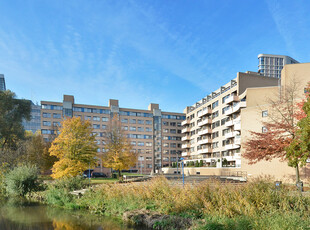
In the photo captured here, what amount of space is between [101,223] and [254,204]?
916 cm

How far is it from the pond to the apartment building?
69525 mm

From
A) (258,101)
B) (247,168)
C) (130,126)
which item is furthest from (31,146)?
(130,126)

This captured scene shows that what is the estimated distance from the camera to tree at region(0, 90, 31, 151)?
42344 mm

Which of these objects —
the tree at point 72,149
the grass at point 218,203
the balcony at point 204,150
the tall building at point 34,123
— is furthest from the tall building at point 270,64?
the grass at point 218,203

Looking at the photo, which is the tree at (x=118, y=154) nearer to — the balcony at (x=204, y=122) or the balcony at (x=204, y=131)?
the balcony at (x=204, y=131)

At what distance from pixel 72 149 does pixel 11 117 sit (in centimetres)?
2010

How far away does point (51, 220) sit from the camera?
17.3 m

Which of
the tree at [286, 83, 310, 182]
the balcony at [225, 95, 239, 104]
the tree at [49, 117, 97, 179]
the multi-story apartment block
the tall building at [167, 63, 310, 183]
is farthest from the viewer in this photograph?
the balcony at [225, 95, 239, 104]

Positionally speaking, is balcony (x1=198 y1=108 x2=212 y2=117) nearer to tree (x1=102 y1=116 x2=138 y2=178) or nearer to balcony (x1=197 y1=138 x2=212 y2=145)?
balcony (x1=197 y1=138 x2=212 y2=145)

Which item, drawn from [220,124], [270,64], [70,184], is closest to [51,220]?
[70,184]

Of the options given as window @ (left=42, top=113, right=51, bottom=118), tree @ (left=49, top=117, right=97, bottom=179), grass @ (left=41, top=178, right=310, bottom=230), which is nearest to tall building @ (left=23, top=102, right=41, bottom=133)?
window @ (left=42, top=113, right=51, bottom=118)

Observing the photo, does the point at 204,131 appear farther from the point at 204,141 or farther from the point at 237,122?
the point at 237,122

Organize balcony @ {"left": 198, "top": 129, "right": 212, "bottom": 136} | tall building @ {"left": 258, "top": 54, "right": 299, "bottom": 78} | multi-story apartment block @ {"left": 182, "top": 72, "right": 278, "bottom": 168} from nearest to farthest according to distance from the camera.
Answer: multi-story apartment block @ {"left": 182, "top": 72, "right": 278, "bottom": 168} → balcony @ {"left": 198, "top": 129, "right": 212, "bottom": 136} → tall building @ {"left": 258, "top": 54, "right": 299, "bottom": 78}

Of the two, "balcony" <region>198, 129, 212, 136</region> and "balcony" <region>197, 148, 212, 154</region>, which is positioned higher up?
"balcony" <region>198, 129, 212, 136</region>
